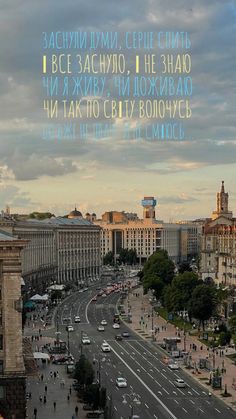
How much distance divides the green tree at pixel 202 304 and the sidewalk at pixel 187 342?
3.80 meters

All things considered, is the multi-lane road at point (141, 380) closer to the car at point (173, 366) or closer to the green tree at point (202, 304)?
the car at point (173, 366)

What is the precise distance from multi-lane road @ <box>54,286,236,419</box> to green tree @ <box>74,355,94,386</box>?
2743 millimetres

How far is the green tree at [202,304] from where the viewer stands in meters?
119

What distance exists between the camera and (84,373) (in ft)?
249

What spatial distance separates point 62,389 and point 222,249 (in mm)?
90780

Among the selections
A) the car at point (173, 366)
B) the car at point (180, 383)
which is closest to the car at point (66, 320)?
the car at point (173, 366)

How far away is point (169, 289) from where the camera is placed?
447ft

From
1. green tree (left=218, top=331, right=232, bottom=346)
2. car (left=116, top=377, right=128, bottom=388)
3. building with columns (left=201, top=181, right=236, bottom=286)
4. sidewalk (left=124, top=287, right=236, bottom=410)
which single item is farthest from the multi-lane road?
building with columns (left=201, top=181, right=236, bottom=286)

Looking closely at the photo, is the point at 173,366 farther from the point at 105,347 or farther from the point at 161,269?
the point at 161,269

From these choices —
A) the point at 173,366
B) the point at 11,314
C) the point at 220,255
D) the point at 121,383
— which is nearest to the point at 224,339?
the point at 173,366

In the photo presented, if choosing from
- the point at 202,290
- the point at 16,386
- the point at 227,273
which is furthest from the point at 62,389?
the point at 227,273

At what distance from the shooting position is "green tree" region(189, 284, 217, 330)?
11900 cm

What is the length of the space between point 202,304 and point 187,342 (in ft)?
30.3

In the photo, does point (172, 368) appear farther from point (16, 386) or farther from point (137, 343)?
point (16, 386)
